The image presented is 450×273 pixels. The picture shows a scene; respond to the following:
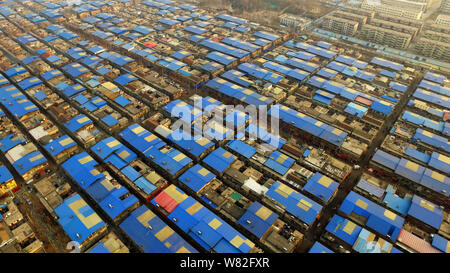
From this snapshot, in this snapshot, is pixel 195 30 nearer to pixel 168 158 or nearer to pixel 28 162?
pixel 168 158

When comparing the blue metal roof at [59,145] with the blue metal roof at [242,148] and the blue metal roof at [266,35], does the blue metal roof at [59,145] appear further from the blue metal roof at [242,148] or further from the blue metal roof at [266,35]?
the blue metal roof at [266,35]

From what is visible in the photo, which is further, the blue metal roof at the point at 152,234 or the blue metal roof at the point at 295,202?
the blue metal roof at the point at 295,202

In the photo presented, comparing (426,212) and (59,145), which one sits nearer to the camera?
(426,212)

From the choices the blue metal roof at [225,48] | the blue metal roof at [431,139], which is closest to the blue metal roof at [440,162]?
the blue metal roof at [431,139]

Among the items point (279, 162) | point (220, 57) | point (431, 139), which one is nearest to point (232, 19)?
point (220, 57)

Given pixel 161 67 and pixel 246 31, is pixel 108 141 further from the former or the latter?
pixel 246 31

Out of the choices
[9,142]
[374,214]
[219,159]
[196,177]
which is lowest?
[374,214]
